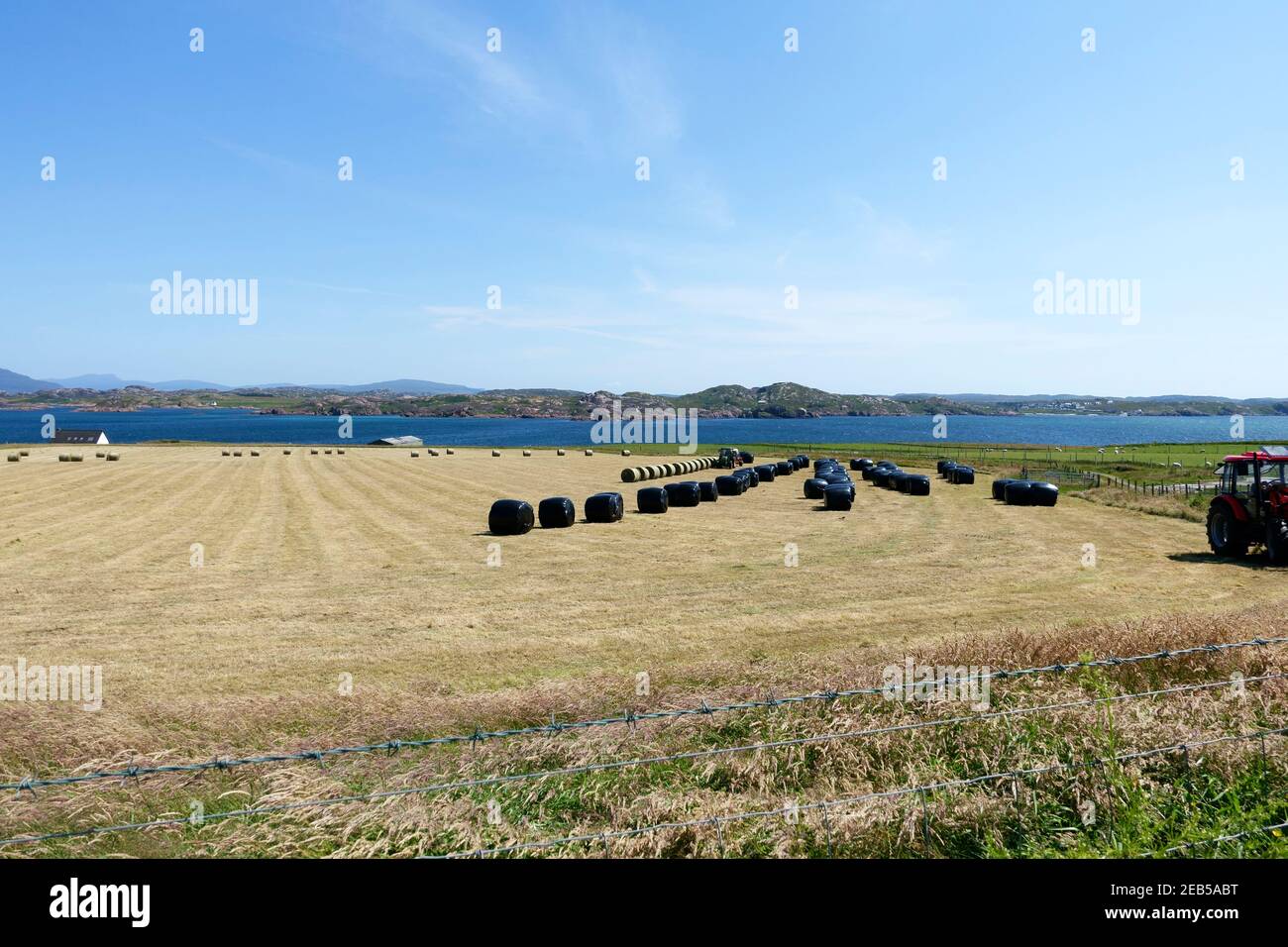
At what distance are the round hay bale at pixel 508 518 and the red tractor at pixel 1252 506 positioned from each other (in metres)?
24.6

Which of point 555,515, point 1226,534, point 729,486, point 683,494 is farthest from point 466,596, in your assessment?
point 729,486

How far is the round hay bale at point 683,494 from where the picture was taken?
39938 mm

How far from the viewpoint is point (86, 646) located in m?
15.2

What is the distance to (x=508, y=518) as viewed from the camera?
30.3 meters

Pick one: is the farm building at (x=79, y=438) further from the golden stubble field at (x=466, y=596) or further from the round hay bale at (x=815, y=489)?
the round hay bale at (x=815, y=489)

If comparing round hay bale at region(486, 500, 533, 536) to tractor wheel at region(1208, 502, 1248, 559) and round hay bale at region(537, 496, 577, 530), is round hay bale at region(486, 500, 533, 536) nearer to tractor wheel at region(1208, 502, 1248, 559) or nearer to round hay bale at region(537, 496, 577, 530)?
round hay bale at region(537, 496, 577, 530)

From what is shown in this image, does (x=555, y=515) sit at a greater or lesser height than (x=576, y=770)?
lesser

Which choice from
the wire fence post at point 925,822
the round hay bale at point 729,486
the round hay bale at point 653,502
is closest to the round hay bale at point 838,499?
the round hay bale at point 729,486

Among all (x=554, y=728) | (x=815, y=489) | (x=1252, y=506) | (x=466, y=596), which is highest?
(x=1252, y=506)

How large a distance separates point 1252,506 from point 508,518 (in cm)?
2595

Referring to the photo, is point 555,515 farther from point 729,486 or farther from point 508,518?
point 729,486
